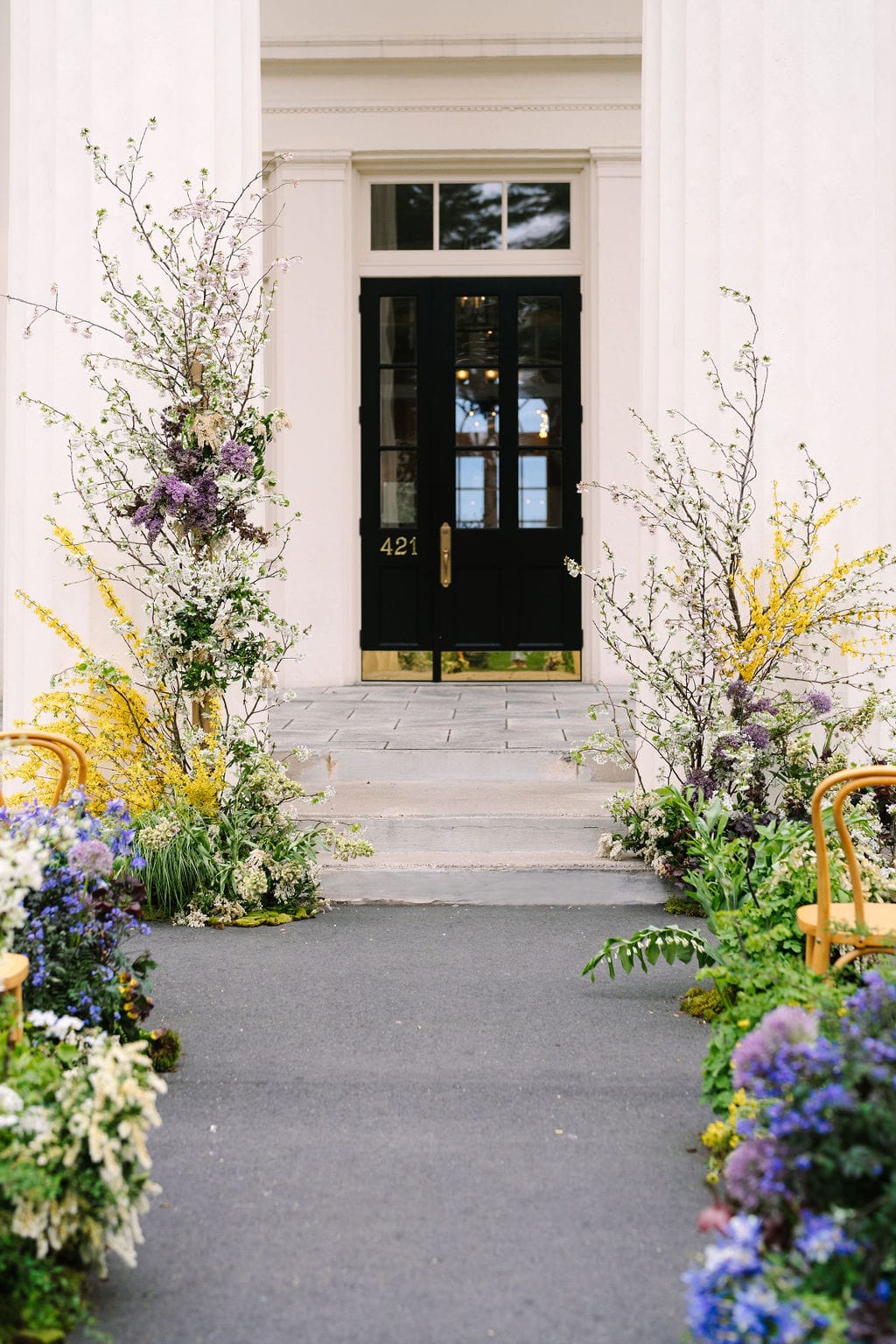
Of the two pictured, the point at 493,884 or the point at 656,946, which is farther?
the point at 493,884

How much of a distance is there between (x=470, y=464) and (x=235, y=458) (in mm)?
5571

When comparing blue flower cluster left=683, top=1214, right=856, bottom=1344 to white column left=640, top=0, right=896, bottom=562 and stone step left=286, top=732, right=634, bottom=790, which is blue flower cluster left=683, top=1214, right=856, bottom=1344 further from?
stone step left=286, top=732, right=634, bottom=790

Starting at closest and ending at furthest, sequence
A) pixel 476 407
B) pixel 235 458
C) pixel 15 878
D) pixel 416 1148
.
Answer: pixel 15 878 < pixel 416 1148 < pixel 235 458 < pixel 476 407

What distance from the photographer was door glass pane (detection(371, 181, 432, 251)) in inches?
405

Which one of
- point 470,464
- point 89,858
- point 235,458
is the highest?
point 470,464

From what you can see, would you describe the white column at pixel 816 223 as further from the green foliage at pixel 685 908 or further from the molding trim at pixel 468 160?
the molding trim at pixel 468 160

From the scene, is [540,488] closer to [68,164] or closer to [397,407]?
[397,407]

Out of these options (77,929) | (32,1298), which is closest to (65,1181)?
(32,1298)

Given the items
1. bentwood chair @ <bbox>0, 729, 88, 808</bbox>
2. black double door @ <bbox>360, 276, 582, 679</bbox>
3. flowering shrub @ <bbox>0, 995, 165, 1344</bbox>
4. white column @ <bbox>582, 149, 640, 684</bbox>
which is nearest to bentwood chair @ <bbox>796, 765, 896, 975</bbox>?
flowering shrub @ <bbox>0, 995, 165, 1344</bbox>

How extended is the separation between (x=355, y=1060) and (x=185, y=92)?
437 cm

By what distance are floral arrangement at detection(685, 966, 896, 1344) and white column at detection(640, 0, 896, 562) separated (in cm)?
385

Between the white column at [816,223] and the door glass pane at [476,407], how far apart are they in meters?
4.56

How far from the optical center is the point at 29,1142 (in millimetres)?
2121

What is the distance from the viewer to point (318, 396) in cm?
1004
